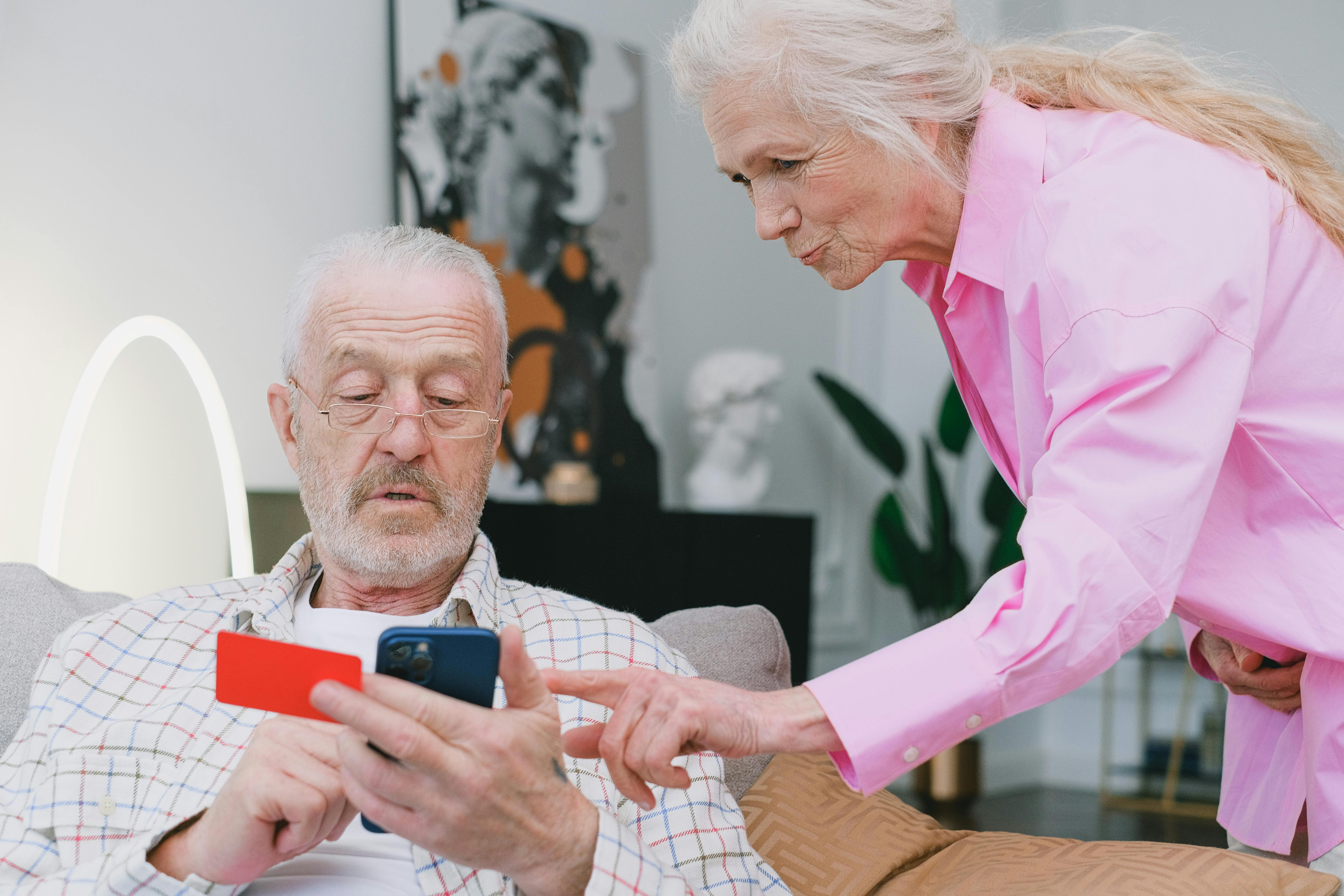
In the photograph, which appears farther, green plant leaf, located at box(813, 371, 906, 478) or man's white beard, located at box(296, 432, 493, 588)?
green plant leaf, located at box(813, 371, 906, 478)

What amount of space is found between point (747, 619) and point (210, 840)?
0.82m

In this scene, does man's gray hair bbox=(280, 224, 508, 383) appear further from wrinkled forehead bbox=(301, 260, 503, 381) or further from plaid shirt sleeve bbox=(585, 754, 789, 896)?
plaid shirt sleeve bbox=(585, 754, 789, 896)

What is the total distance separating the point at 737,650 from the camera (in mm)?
1595

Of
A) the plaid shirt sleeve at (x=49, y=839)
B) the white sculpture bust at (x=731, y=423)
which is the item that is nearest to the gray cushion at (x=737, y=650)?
the plaid shirt sleeve at (x=49, y=839)

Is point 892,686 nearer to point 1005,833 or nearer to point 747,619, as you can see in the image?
point 1005,833

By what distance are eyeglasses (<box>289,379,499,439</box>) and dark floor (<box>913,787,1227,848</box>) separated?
2885mm

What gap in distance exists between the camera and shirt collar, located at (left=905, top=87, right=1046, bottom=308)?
1129 mm

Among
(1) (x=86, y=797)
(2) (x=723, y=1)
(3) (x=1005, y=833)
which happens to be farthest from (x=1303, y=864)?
(1) (x=86, y=797)

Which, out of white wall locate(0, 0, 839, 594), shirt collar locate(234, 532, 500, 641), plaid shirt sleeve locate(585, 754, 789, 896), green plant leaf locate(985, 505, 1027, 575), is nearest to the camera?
plaid shirt sleeve locate(585, 754, 789, 896)

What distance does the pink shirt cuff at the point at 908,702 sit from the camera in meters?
0.90

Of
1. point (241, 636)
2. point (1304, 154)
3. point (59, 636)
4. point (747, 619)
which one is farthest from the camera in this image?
point (747, 619)

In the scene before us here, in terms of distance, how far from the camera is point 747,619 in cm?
165

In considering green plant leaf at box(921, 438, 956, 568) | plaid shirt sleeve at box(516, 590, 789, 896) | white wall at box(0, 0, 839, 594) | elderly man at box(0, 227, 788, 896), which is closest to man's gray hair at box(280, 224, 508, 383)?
elderly man at box(0, 227, 788, 896)

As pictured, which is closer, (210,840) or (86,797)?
(210,840)
